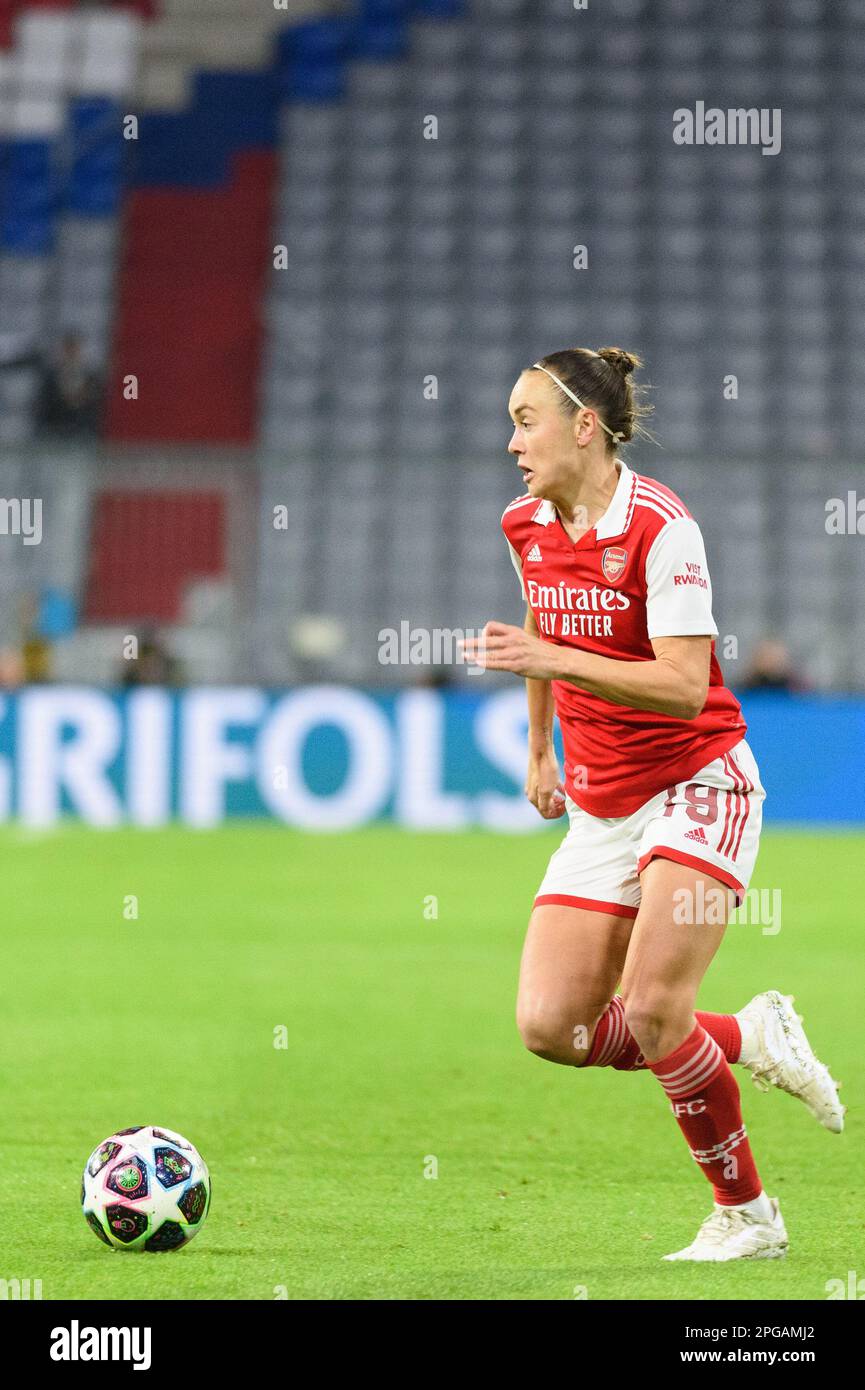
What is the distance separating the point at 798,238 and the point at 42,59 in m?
9.71

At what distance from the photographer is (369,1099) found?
671 cm

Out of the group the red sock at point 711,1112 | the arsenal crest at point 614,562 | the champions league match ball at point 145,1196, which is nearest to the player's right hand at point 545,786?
the arsenal crest at point 614,562

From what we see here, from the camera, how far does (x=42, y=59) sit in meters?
24.6

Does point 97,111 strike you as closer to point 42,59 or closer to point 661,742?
point 42,59

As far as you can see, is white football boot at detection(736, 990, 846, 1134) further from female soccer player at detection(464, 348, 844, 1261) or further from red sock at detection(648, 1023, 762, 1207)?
red sock at detection(648, 1023, 762, 1207)

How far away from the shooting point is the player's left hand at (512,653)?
4.30m

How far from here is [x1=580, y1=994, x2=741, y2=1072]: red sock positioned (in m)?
4.97

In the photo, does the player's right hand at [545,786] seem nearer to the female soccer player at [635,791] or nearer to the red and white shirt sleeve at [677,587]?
the female soccer player at [635,791]

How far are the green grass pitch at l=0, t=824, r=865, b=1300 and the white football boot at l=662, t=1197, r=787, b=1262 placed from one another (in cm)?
8

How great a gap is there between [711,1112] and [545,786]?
1062 millimetres

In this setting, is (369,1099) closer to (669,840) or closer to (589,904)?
(589,904)

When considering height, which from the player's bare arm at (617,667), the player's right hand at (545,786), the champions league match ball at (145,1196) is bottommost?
the champions league match ball at (145,1196)

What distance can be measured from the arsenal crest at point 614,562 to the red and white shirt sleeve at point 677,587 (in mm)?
73

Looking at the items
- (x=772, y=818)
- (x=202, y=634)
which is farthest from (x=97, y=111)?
(x=772, y=818)
